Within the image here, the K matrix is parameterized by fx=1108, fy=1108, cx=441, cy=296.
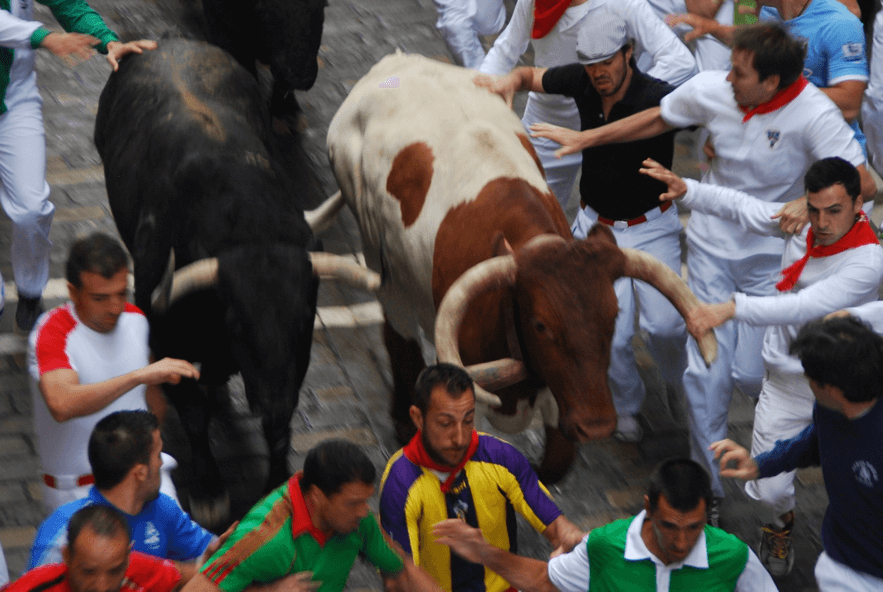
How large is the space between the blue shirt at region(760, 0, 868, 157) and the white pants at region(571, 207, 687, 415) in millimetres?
1124

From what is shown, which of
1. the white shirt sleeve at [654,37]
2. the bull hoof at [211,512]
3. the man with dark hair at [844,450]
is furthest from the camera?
the white shirt sleeve at [654,37]

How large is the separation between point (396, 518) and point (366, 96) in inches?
123

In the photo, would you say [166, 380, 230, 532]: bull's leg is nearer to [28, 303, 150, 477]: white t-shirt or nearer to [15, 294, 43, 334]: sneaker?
[28, 303, 150, 477]: white t-shirt

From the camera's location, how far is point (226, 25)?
28.1 ft

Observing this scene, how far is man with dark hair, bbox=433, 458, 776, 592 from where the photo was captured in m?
3.54

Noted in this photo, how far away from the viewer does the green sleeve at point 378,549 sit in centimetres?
384

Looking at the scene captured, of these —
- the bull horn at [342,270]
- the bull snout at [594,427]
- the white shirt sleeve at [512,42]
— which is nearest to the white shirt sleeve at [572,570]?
the bull snout at [594,427]

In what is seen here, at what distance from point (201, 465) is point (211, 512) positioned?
247 millimetres

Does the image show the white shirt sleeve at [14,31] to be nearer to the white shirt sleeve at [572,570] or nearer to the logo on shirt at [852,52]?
the white shirt sleeve at [572,570]

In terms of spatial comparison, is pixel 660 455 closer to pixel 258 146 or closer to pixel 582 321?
pixel 582 321

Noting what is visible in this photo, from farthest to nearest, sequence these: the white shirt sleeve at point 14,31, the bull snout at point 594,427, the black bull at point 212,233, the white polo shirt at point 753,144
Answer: the white shirt sleeve at point 14,31 → the white polo shirt at point 753,144 → the black bull at point 212,233 → the bull snout at point 594,427

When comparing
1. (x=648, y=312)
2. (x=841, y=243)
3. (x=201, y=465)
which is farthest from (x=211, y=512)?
(x=841, y=243)

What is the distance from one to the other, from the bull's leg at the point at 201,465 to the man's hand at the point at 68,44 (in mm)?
2144

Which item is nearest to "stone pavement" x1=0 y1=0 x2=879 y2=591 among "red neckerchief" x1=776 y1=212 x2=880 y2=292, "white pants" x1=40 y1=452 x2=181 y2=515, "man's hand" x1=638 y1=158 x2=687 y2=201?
"white pants" x1=40 y1=452 x2=181 y2=515
